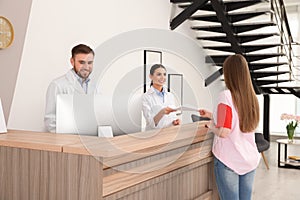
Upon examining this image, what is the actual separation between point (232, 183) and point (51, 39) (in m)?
2.21

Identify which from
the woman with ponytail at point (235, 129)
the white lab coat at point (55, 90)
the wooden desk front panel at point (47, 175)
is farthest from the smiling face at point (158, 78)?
the wooden desk front panel at point (47, 175)

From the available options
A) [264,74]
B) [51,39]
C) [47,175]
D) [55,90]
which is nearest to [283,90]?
[264,74]

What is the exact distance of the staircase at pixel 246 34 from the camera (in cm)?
616

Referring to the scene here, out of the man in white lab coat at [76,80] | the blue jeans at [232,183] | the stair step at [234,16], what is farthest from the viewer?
the stair step at [234,16]

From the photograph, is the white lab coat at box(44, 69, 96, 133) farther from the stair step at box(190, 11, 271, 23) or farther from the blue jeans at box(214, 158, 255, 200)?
the stair step at box(190, 11, 271, 23)

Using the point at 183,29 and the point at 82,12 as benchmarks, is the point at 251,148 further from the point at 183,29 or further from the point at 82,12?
the point at 183,29

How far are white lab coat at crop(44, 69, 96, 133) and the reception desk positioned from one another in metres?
0.35

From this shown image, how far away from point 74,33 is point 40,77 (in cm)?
71

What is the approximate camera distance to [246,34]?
259 inches

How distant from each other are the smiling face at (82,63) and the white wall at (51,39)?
717 mm

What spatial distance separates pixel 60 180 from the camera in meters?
1.92

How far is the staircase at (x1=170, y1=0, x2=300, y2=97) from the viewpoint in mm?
6160

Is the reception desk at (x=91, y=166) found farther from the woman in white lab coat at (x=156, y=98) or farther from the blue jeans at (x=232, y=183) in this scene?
the woman in white lab coat at (x=156, y=98)

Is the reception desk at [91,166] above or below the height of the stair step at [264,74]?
below
